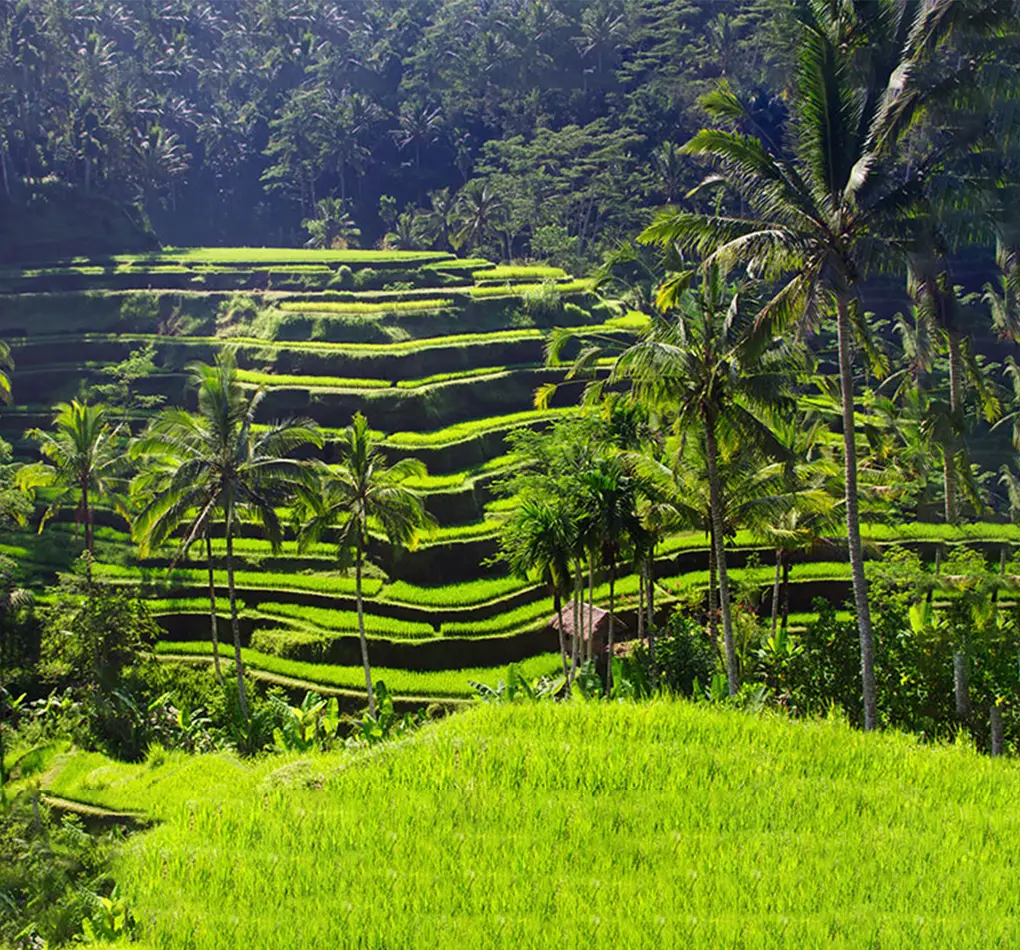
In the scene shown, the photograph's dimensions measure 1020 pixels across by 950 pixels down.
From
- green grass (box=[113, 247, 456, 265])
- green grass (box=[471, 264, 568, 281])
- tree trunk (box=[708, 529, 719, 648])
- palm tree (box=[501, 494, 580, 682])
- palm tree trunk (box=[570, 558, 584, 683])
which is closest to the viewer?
palm tree trunk (box=[570, 558, 584, 683])

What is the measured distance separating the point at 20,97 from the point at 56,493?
43728mm

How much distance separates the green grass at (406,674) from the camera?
23.5 meters

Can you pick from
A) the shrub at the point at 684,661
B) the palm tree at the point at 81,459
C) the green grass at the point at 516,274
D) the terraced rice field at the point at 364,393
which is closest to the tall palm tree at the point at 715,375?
the shrub at the point at 684,661

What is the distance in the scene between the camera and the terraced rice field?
2605 cm

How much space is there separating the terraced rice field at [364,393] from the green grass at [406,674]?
3.3 inches

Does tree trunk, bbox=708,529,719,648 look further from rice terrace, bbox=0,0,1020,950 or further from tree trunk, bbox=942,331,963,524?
tree trunk, bbox=942,331,963,524

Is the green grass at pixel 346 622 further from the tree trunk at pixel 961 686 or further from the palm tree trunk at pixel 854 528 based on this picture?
the tree trunk at pixel 961 686

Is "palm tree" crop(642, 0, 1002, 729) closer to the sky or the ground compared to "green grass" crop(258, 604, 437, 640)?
closer to the sky

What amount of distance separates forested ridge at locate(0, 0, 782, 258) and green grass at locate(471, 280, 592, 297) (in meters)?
11.5

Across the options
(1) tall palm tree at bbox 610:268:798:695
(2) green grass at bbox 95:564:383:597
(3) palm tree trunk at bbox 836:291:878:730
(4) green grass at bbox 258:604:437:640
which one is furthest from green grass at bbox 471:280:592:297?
(3) palm tree trunk at bbox 836:291:878:730

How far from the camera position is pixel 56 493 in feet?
102

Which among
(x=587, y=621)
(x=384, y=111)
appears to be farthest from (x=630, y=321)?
(x=384, y=111)

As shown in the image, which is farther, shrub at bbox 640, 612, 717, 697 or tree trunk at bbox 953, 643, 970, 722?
shrub at bbox 640, 612, 717, 697

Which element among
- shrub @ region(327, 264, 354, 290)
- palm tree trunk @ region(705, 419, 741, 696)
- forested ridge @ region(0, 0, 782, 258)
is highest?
forested ridge @ region(0, 0, 782, 258)
